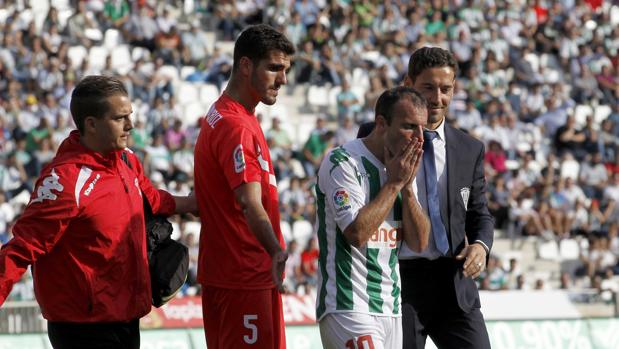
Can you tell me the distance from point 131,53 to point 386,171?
50.9 feet

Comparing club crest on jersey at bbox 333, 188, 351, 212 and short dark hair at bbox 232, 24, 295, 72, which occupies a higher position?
short dark hair at bbox 232, 24, 295, 72

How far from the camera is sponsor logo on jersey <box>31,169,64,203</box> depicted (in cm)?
540

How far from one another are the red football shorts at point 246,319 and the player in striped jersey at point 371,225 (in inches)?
18.0

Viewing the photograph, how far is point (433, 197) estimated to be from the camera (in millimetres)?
6055

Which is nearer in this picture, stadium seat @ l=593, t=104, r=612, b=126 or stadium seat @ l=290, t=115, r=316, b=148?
stadium seat @ l=290, t=115, r=316, b=148

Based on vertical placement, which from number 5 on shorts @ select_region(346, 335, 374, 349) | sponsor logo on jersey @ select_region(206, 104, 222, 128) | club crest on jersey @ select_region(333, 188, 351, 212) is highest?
sponsor logo on jersey @ select_region(206, 104, 222, 128)

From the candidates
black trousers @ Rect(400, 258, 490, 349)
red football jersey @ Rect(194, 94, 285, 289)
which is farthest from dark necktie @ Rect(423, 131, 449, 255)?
red football jersey @ Rect(194, 94, 285, 289)

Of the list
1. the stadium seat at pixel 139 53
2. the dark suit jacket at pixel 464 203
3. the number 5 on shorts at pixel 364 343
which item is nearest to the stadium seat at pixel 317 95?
the stadium seat at pixel 139 53

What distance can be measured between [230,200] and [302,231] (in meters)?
11.9

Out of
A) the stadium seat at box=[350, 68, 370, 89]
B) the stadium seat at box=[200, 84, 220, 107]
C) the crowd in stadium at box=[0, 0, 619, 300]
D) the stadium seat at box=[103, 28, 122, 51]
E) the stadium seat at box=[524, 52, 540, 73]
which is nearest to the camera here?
the crowd in stadium at box=[0, 0, 619, 300]

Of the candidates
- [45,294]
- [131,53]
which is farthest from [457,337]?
[131,53]

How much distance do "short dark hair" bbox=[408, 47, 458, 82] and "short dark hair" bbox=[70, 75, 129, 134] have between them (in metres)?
1.55

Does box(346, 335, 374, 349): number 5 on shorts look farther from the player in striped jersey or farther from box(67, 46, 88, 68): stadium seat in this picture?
box(67, 46, 88, 68): stadium seat

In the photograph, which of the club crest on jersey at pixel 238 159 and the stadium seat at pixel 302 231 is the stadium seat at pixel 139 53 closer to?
the stadium seat at pixel 302 231
